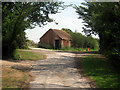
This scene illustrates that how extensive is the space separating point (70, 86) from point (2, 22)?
392 inches

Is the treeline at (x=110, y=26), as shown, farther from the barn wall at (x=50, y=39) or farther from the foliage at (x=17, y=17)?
the barn wall at (x=50, y=39)

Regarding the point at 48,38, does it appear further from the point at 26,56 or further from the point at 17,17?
the point at 17,17

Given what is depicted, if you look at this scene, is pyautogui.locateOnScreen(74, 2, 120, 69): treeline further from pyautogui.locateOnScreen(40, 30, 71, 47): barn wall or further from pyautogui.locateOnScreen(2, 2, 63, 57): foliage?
pyautogui.locateOnScreen(40, 30, 71, 47): barn wall

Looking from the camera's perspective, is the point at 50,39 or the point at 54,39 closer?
the point at 54,39

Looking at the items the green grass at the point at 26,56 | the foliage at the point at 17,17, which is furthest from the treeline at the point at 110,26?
the green grass at the point at 26,56

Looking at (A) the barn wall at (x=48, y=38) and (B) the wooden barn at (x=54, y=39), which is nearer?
(B) the wooden barn at (x=54, y=39)

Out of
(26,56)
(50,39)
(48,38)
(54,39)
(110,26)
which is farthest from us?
(48,38)

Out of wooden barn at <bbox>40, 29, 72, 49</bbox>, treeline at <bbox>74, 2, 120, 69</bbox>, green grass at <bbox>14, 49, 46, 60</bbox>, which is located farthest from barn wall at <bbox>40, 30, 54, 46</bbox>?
treeline at <bbox>74, 2, 120, 69</bbox>

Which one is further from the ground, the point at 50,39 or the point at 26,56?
the point at 50,39

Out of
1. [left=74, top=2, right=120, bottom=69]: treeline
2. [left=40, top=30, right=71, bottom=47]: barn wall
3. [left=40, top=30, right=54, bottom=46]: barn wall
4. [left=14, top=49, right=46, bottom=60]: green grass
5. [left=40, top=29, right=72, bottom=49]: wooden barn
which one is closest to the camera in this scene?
[left=74, top=2, right=120, bottom=69]: treeline

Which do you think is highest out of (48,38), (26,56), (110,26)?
(48,38)

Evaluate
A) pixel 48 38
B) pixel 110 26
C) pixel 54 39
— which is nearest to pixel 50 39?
pixel 48 38

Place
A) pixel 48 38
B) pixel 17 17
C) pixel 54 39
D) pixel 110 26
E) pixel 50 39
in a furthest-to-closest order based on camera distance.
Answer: pixel 48 38, pixel 50 39, pixel 54 39, pixel 17 17, pixel 110 26

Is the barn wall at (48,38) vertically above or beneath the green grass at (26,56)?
above
